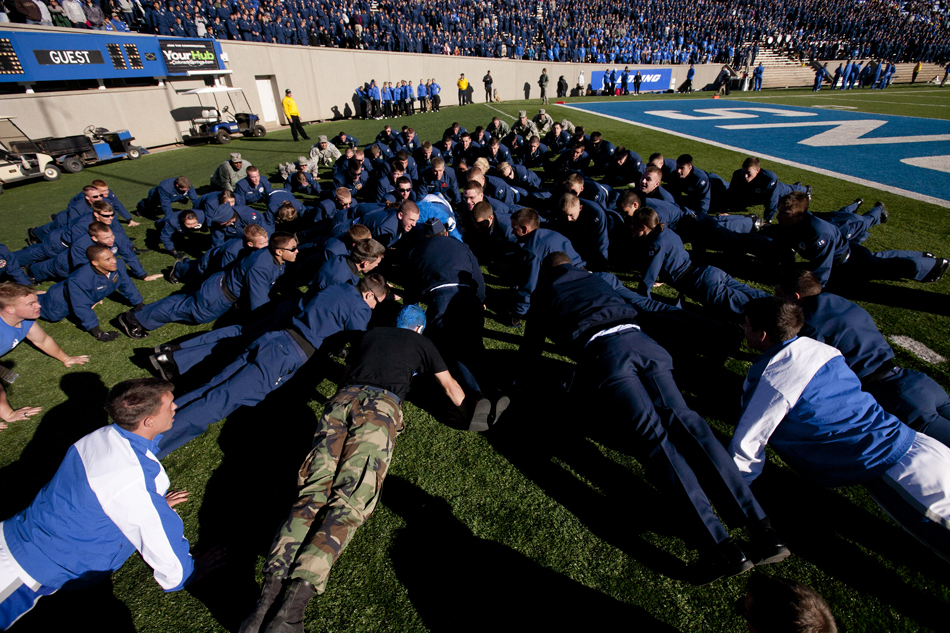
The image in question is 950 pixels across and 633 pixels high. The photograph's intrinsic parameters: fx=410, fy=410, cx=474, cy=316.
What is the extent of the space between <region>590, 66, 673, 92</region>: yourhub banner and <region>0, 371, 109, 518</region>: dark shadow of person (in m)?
38.0

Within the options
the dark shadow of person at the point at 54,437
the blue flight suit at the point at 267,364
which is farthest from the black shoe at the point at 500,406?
the dark shadow of person at the point at 54,437

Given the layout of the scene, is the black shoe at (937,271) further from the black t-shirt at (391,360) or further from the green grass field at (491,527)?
the black t-shirt at (391,360)

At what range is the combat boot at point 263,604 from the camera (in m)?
2.16

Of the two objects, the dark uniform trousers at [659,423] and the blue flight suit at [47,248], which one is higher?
the blue flight suit at [47,248]

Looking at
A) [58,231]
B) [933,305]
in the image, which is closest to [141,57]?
[58,231]

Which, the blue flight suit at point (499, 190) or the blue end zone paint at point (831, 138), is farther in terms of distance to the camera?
the blue end zone paint at point (831, 138)

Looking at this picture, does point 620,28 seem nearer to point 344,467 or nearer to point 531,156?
point 531,156

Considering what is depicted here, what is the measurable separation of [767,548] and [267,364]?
3904 millimetres

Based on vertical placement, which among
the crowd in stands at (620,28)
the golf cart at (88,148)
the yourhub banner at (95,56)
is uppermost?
the crowd in stands at (620,28)

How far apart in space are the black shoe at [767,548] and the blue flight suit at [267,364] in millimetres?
3477

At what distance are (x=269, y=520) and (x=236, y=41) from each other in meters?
25.7

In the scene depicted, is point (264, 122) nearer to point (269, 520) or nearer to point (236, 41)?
point (236, 41)

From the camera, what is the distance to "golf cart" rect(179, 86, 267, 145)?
60.4ft

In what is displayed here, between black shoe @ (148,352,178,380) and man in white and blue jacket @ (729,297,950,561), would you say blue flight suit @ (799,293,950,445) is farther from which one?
black shoe @ (148,352,178,380)
